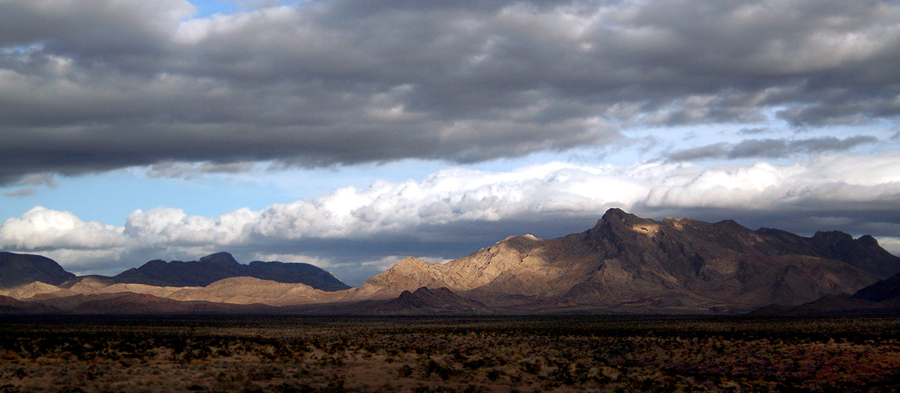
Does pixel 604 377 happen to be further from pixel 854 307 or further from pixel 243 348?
pixel 854 307

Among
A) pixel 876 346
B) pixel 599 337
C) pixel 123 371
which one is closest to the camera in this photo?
pixel 123 371

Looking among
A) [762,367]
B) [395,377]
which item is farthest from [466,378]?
[762,367]

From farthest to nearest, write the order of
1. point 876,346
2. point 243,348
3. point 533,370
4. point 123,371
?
1. point 876,346
2. point 243,348
3. point 533,370
4. point 123,371

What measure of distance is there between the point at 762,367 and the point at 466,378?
2508 cm

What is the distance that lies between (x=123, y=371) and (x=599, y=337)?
53.1 m

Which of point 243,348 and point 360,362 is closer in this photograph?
point 360,362

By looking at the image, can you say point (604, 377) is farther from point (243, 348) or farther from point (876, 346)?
point (876, 346)

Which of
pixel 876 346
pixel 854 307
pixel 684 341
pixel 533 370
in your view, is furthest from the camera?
pixel 854 307

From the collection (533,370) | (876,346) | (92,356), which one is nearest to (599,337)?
(876,346)

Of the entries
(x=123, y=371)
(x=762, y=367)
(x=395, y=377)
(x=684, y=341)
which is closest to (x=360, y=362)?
(x=395, y=377)

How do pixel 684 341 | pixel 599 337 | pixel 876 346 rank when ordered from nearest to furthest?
pixel 876 346 → pixel 684 341 → pixel 599 337

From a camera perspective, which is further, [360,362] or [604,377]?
[360,362]

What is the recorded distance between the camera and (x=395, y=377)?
133ft

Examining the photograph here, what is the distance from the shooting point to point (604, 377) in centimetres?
4300
